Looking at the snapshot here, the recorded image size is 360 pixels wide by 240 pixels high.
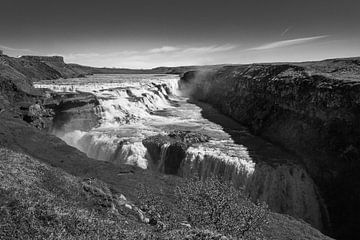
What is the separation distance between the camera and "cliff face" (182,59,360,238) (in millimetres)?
28984

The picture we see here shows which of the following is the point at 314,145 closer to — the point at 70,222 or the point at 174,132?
the point at 174,132

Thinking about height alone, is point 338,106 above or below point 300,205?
above

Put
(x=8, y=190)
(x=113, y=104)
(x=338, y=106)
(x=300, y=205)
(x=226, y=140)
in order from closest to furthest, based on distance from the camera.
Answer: (x=8, y=190) → (x=300, y=205) → (x=338, y=106) → (x=226, y=140) → (x=113, y=104)

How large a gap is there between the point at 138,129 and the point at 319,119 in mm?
22044

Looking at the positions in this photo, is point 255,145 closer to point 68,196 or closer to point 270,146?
point 270,146

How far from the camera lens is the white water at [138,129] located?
1357 inches

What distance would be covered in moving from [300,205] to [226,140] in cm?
1256

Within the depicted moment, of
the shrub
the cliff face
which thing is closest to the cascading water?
the cliff face

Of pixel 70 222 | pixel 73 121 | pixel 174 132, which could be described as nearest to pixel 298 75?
pixel 174 132

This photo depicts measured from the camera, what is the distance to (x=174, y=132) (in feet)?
133

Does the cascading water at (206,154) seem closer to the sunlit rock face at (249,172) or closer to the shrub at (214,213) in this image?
the sunlit rock face at (249,172)

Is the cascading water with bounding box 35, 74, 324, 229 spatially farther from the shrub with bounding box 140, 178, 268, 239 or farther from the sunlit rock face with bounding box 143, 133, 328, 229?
the shrub with bounding box 140, 178, 268, 239

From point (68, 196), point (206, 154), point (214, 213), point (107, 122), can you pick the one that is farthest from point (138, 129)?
point (214, 213)

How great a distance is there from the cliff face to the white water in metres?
6.03
